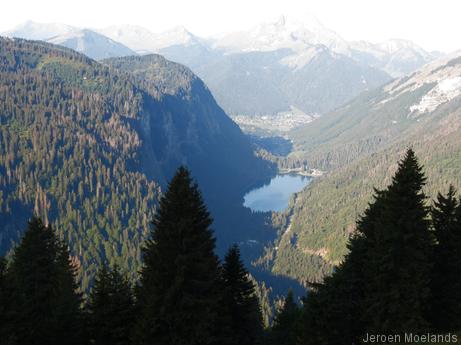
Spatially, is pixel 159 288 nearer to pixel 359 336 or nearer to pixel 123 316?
pixel 123 316

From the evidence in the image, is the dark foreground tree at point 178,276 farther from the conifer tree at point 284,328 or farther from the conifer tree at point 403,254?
the conifer tree at point 284,328

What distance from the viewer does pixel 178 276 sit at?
38125 millimetres

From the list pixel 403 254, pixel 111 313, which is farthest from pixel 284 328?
pixel 111 313

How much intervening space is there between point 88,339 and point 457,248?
126 feet

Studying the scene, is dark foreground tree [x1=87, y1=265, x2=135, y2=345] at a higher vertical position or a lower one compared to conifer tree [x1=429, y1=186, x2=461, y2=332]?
lower

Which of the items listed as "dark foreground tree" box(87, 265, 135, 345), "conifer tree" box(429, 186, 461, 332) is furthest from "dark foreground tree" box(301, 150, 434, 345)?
"dark foreground tree" box(87, 265, 135, 345)

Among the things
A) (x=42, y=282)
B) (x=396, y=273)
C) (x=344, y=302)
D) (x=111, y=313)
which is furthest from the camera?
(x=42, y=282)

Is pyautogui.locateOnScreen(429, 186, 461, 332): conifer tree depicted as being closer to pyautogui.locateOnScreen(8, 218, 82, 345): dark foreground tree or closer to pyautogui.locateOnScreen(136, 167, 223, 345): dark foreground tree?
pyautogui.locateOnScreen(136, 167, 223, 345): dark foreground tree

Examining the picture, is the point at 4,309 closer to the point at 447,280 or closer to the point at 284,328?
the point at 284,328

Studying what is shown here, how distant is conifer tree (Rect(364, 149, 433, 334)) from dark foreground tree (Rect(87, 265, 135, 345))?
22893 millimetres

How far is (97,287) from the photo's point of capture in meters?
47.8

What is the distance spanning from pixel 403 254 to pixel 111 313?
27999mm

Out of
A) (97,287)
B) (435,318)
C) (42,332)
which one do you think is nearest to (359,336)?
(435,318)

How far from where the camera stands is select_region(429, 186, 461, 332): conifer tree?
47.0m
